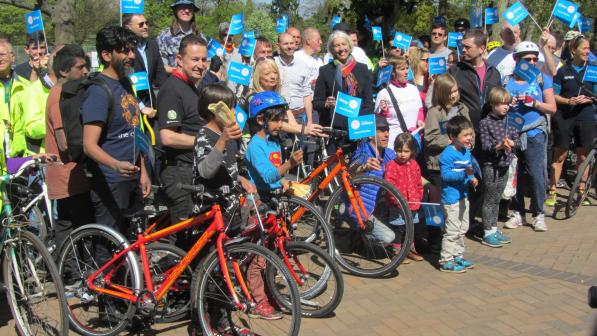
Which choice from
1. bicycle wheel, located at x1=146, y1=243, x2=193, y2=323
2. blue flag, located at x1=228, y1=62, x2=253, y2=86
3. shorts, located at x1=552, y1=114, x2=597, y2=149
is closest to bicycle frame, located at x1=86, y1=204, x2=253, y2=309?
bicycle wheel, located at x1=146, y1=243, x2=193, y2=323

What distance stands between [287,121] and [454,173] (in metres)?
1.70

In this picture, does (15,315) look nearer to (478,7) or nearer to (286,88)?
(286,88)

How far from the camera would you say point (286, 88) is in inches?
337

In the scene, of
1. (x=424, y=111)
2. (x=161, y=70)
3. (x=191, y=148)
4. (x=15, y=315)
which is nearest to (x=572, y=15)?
(x=424, y=111)

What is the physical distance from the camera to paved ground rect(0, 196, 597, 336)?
4.96 meters

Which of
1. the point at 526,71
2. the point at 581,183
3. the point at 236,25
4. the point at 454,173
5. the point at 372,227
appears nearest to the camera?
the point at 372,227

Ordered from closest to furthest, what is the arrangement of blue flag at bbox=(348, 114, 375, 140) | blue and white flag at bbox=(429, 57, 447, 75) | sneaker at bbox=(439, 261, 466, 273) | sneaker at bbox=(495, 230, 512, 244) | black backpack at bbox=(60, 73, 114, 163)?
1. black backpack at bbox=(60, 73, 114, 163)
2. blue flag at bbox=(348, 114, 375, 140)
3. sneaker at bbox=(439, 261, 466, 273)
4. sneaker at bbox=(495, 230, 512, 244)
5. blue and white flag at bbox=(429, 57, 447, 75)

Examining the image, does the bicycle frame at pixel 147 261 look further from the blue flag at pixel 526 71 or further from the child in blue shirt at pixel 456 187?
the blue flag at pixel 526 71

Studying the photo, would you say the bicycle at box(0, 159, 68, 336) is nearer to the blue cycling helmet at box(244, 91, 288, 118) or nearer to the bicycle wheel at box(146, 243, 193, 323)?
the bicycle wheel at box(146, 243, 193, 323)

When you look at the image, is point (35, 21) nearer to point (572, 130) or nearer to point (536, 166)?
point (536, 166)

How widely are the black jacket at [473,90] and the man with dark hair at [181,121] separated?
11.0ft

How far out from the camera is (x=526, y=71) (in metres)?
7.49

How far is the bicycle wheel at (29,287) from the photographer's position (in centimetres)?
443

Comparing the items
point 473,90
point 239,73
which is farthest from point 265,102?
point 473,90
